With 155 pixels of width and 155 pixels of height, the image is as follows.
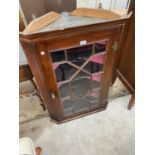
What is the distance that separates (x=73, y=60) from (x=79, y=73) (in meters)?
0.15

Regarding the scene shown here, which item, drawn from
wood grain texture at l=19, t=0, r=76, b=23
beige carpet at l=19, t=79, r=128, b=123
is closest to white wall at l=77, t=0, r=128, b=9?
wood grain texture at l=19, t=0, r=76, b=23

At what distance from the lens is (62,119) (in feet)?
5.14

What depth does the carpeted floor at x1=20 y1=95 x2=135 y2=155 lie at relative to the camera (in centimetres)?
147

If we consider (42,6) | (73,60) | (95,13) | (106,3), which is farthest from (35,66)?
(106,3)

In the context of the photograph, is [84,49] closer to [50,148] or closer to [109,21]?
[109,21]

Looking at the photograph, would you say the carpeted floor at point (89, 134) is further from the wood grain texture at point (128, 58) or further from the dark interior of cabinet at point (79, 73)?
the wood grain texture at point (128, 58)

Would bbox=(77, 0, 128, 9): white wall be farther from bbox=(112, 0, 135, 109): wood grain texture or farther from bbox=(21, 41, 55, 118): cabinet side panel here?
bbox=(21, 41, 55, 118): cabinet side panel

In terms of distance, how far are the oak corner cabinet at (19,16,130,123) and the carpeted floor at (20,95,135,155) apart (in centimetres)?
25

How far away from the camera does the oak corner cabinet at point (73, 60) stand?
84cm

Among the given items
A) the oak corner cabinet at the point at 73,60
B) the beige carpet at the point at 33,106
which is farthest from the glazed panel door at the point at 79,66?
the beige carpet at the point at 33,106

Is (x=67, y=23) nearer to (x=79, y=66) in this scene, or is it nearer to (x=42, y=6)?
(x=42, y=6)
